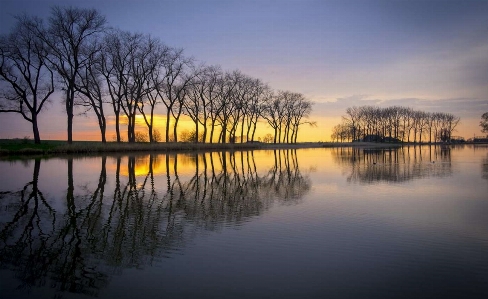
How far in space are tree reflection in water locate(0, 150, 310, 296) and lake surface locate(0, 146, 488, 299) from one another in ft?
0.09

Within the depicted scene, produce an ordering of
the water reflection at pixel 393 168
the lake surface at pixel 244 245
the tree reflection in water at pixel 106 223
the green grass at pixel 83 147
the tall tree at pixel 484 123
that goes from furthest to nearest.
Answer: the tall tree at pixel 484 123, the green grass at pixel 83 147, the water reflection at pixel 393 168, the tree reflection in water at pixel 106 223, the lake surface at pixel 244 245

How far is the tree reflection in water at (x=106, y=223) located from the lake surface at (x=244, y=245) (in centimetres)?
3

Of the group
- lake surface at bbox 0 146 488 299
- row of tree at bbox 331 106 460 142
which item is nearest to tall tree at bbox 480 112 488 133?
row of tree at bbox 331 106 460 142

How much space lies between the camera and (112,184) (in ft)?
47.7

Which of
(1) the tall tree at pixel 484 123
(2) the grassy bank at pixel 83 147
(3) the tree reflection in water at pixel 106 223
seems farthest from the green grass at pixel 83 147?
(1) the tall tree at pixel 484 123

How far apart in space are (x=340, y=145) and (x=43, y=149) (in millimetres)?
73924

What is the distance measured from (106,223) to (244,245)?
338cm

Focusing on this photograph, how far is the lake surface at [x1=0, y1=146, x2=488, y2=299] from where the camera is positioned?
4633 millimetres

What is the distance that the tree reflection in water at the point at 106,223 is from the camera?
525 cm

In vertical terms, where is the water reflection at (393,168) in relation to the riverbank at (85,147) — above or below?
below

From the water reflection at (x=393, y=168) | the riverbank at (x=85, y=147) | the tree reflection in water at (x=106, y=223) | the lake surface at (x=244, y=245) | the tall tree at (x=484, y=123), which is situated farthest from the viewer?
the tall tree at (x=484, y=123)

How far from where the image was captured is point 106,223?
7887 mm

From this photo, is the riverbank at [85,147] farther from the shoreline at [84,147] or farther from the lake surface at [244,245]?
the lake surface at [244,245]

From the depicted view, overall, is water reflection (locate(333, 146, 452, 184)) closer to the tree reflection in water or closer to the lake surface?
the tree reflection in water
